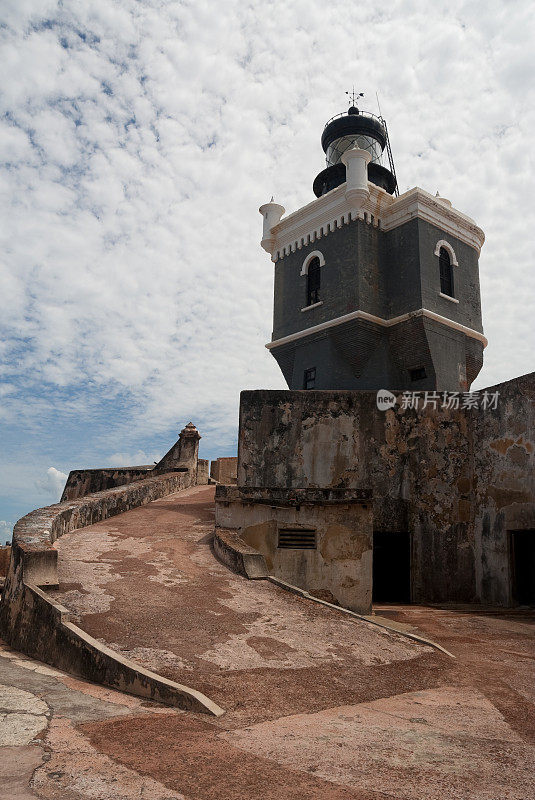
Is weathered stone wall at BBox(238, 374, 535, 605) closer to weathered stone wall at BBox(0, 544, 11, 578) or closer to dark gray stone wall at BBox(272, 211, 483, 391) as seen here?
dark gray stone wall at BBox(272, 211, 483, 391)

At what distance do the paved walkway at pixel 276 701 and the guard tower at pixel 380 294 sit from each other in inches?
381

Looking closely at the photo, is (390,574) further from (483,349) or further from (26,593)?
(483,349)

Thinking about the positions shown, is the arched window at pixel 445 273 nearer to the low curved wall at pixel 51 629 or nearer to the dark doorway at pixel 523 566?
the dark doorway at pixel 523 566

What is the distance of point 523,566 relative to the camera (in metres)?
11.1

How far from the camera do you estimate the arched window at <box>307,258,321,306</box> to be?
18547mm

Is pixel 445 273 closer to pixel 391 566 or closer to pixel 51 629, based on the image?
pixel 391 566

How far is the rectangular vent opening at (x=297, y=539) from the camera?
9.42m

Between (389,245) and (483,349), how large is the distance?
4.88 meters

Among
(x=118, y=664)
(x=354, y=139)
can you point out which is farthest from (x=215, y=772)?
(x=354, y=139)

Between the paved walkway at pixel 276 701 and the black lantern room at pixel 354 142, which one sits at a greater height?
the black lantern room at pixel 354 142

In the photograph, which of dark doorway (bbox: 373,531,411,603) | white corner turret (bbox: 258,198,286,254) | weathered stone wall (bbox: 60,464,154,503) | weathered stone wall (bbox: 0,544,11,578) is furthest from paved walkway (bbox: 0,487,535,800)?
white corner turret (bbox: 258,198,286,254)

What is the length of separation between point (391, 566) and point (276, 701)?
8.45 m

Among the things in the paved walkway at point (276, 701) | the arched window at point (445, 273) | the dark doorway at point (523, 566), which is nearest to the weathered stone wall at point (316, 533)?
the paved walkway at point (276, 701)

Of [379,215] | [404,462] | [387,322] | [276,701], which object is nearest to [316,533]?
[404,462]
